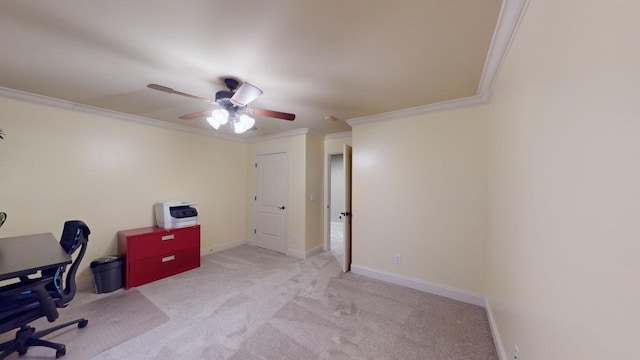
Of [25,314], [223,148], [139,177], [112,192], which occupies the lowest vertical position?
[25,314]

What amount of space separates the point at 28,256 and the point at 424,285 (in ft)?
12.4

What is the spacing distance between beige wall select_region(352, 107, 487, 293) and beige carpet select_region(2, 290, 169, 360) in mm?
2598

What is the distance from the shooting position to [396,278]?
9.98ft

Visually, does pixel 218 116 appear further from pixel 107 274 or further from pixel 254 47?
pixel 107 274

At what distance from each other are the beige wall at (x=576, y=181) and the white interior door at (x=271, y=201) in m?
3.48

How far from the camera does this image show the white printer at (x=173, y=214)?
3396 mm

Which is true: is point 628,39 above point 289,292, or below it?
above

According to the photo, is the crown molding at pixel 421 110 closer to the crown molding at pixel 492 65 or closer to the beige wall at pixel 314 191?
the crown molding at pixel 492 65

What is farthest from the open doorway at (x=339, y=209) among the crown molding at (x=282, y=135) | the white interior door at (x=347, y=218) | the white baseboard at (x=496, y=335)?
the white baseboard at (x=496, y=335)

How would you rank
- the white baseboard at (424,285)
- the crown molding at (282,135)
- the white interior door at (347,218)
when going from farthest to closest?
the crown molding at (282,135) < the white interior door at (347,218) < the white baseboard at (424,285)

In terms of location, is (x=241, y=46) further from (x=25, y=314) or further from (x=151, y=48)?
(x=25, y=314)

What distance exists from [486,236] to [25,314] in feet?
13.3

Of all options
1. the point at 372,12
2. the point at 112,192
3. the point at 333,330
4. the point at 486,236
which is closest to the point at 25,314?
the point at 112,192

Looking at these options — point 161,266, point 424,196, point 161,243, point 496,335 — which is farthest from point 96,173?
point 496,335
